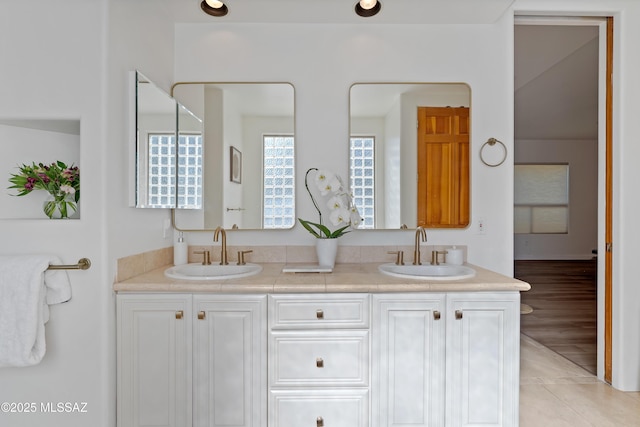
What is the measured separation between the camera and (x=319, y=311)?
1.72m

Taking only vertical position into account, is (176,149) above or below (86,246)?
above

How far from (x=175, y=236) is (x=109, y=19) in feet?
4.07

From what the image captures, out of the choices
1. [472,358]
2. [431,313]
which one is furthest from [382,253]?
[472,358]

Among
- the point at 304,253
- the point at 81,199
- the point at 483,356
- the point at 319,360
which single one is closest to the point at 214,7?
the point at 81,199

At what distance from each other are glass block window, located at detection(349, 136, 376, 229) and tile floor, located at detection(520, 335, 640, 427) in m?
1.41

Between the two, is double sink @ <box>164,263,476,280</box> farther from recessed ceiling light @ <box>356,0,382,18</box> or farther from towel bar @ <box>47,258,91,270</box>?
recessed ceiling light @ <box>356,0,382,18</box>

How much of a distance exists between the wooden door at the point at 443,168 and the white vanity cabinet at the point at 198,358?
49.4 inches

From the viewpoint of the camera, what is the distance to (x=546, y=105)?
5.42 metres

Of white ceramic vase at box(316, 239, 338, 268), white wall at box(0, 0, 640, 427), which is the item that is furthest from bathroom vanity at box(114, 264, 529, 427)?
white wall at box(0, 0, 640, 427)

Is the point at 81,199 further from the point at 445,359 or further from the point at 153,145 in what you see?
the point at 445,359

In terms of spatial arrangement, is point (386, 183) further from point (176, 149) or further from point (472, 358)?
point (176, 149)

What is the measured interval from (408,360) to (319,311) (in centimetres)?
47

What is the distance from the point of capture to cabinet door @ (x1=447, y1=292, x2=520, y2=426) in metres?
1.73

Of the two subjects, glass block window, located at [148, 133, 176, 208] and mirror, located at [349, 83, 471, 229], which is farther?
mirror, located at [349, 83, 471, 229]
